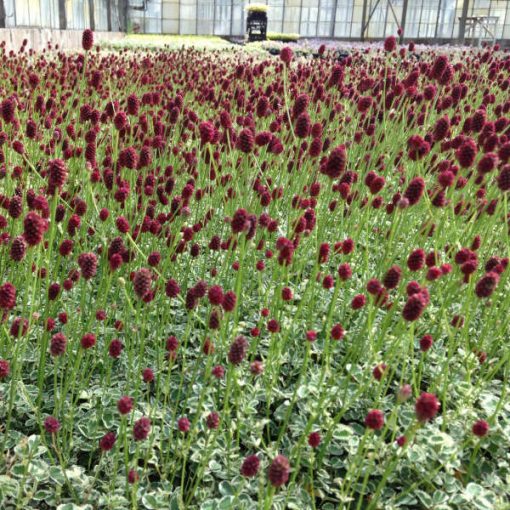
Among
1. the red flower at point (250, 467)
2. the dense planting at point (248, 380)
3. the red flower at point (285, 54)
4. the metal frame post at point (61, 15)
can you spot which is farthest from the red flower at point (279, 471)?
the metal frame post at point (61, 15)

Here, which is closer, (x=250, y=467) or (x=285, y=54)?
(x=250, y=467)

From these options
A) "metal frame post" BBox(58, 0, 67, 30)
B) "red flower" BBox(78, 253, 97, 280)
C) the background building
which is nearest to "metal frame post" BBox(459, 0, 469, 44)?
the background building

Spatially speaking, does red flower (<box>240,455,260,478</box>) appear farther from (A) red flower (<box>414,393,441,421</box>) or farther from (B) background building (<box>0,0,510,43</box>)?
(B) background building (<box>0,0,510,43</box>)

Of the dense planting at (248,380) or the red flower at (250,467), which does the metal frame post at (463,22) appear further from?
the red flower at (250,467)

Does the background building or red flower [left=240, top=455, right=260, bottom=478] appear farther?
the background building

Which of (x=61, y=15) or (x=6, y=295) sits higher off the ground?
(x=61, y=15)

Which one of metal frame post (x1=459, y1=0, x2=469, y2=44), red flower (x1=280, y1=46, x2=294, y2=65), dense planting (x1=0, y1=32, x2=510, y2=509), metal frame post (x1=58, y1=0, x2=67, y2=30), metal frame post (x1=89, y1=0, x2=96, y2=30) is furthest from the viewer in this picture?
metal frame post (x1=459, y1=0, x2=469, y2=44)

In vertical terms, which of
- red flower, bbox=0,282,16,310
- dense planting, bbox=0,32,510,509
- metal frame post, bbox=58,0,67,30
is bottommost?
dense planting, bbox=0,32,510,509

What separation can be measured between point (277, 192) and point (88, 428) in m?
1.16

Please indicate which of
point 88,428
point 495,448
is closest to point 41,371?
point 88,428

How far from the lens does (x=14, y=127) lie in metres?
3.39

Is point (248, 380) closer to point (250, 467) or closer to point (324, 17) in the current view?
point (250, 467)

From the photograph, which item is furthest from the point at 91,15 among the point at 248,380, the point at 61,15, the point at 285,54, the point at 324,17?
the point at 248,380

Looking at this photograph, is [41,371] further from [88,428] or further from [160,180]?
[160,180]
